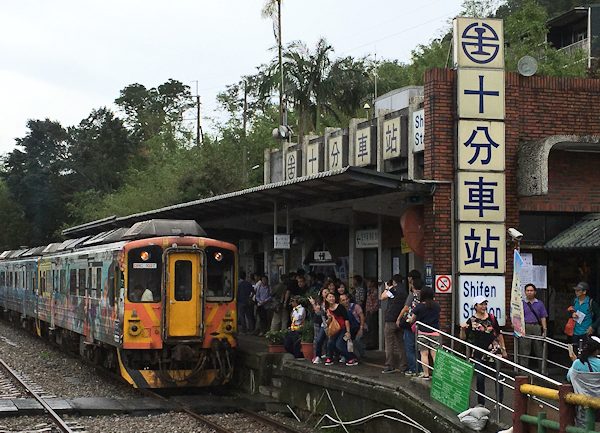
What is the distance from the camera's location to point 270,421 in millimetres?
13625

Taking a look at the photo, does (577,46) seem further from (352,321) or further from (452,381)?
(452,381)

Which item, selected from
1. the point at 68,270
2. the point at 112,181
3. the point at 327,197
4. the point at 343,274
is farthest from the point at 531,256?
the point at 112,181

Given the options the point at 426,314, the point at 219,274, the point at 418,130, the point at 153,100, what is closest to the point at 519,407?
the point at 426,314

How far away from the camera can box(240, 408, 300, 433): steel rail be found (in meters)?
12.9

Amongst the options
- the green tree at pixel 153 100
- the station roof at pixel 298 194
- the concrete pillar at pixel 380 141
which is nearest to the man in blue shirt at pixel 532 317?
the station roof at pixel 298 194

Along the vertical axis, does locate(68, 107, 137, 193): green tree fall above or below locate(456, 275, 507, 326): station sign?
above

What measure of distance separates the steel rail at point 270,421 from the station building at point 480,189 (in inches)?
127

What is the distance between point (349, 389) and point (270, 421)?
1.47 metres

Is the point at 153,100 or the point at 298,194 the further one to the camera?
the point at 153,100

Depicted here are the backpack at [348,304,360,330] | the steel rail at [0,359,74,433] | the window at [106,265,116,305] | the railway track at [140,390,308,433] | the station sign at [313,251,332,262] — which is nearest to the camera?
the steel rail at [0,359,74,433]

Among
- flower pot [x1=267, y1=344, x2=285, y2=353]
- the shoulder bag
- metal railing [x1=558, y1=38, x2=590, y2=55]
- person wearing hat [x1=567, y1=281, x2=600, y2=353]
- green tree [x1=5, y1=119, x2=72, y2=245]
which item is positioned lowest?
flower pot [x1=267, y1=344, x2=285, y2=353]

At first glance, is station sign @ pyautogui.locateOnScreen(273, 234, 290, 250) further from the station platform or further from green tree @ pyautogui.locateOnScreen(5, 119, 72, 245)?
green tree @ pyautogui.locateOnScreen(5, 119, 72, 245)

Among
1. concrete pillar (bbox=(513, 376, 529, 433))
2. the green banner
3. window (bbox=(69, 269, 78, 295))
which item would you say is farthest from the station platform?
window (bbox=(69, 269, 78, 295))

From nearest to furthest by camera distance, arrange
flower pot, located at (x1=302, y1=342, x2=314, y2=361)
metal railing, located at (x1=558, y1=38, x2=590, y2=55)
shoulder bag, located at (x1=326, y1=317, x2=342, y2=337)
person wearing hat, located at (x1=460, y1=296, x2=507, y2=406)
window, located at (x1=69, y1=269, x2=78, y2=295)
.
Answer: person wearing hat, located at (x1=460, y1=296, x2=507, y2=406) < shoulder bag, located at (x1=326, y1=317, x2=342, y2=337) < flower pot, located at (x1=302, y1=342, x2=314, y2=361) < window, located at (x1=69, y1=269, x2=78, y2=295) < metal railing, located at (x1=558, y1=38, x2=590, y2=55)
